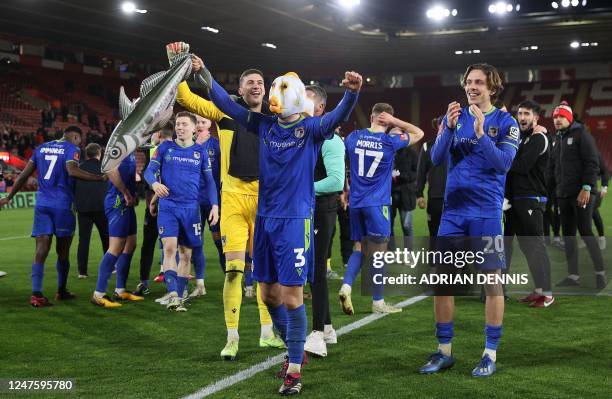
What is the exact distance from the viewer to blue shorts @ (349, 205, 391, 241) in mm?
7102

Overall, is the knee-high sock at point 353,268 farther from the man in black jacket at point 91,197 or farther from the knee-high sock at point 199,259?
the man in black jacket at point 91,197

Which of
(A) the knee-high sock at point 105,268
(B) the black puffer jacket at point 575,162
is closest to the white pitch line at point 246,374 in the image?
(A) the knee-high sock at point 105,268

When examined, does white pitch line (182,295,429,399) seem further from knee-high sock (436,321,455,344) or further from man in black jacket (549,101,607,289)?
man in black jacket (549,101,607,289)

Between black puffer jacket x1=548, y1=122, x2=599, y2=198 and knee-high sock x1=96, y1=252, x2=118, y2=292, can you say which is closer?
knee-high sock x1=96, y1=252, x2=118, y2=292

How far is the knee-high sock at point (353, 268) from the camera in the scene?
689 cm

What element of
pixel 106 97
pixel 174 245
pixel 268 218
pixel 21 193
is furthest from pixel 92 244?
pixel 106 97

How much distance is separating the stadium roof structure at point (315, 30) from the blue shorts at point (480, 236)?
21.1 meters

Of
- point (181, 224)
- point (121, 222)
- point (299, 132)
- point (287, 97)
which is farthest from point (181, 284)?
point (287, 97)

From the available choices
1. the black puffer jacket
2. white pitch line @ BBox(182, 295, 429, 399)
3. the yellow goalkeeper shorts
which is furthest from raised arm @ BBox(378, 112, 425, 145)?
the black puffer jacket

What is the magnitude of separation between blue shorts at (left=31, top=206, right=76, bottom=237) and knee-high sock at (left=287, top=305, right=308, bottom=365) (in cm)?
409

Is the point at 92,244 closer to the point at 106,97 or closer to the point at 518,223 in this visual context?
the point at 518,223

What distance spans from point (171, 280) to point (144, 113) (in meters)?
3.48

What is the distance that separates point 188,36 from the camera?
101 ft

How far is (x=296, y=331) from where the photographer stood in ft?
14.6
